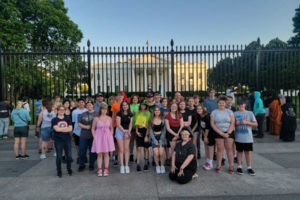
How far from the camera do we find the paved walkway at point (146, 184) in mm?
3465

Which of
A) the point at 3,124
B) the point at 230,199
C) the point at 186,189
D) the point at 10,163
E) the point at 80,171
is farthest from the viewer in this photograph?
the point at 3,124

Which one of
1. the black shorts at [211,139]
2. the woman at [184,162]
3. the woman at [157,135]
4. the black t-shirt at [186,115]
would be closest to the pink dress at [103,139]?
the woman at [157,135]

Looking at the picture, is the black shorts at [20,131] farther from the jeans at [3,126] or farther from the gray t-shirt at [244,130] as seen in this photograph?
the gray t-shirt at [244,130]

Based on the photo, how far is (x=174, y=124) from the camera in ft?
14.7

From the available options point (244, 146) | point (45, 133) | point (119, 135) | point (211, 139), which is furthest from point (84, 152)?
point (244, 146)

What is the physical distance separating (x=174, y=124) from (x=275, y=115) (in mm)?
5619

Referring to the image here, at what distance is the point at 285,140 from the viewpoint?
7238mm

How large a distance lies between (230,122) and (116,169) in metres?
2.76

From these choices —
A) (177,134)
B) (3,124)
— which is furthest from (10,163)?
(177,134)

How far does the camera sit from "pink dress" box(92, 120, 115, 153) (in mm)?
4387

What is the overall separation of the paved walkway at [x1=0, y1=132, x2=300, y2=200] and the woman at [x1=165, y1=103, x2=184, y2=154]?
82 centimetres

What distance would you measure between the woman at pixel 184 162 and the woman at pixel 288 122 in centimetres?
504

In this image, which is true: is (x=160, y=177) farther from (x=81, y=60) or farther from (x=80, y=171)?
(x=81, y=60)

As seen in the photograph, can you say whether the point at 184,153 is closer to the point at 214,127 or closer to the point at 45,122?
the point at 214,127
